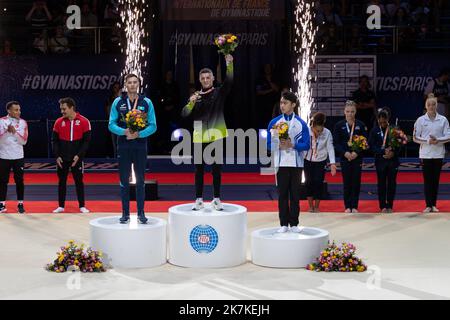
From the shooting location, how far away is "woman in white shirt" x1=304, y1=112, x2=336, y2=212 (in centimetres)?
1261

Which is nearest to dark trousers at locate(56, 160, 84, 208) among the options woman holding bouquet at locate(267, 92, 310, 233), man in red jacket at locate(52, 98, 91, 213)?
man in red jacket at locate(52, 98, 91, 213)

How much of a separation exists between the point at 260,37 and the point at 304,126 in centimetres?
1109

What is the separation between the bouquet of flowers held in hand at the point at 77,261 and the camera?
884cm

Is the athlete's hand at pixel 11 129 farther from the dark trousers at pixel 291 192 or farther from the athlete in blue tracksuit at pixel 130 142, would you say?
the dark trousers at pixel 291 192

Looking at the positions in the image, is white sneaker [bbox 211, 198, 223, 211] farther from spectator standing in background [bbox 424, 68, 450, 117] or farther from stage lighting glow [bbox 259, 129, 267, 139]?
spectator standing in background [bbox 424, 68, 450, 117]

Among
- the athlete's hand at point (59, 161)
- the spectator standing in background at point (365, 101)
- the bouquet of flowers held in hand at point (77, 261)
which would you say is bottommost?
the bouquet of flowers held in hand at point (77, 261)

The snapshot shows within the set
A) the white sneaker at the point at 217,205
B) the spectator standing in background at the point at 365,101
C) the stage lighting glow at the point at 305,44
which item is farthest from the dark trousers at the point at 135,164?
the stage lighting glow at the point at 305,44

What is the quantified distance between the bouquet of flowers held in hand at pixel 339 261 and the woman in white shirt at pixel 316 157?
12.1 ft

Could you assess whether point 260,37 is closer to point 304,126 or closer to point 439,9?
point 439,9

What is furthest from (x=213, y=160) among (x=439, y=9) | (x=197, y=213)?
(x=439, y=9)

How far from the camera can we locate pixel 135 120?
915 cm

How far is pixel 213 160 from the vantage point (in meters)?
9.58

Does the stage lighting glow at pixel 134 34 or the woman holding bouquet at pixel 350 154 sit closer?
the woman holding bouquet at pixel 350 154

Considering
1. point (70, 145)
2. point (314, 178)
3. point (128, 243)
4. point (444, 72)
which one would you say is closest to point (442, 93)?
point (444, 72)
